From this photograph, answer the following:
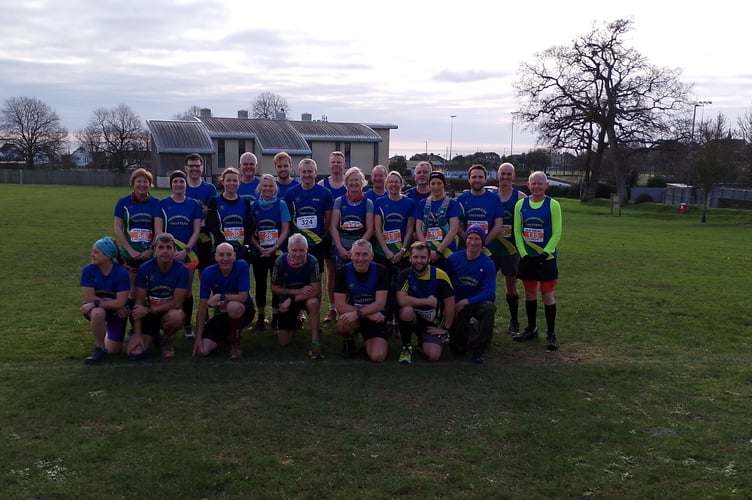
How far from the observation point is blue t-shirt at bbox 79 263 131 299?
5.65 meters

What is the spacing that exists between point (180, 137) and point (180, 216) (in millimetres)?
45928

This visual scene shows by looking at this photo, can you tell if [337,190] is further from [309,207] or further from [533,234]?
[533,234]

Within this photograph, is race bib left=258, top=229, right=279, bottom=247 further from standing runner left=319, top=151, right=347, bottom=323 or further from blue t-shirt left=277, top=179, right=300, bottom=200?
standing runner left=319, top=151, right=347, bottom=323

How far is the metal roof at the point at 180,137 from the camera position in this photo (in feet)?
157

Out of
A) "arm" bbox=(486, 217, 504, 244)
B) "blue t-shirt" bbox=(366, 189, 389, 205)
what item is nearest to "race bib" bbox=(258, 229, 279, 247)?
"blue t-shirt" bbox=(366, 189, 389, 205)

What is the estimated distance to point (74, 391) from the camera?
4.84m

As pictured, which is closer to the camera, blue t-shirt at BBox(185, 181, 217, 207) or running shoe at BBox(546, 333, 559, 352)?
running shoe at BBox(546, 333, 559, 352)

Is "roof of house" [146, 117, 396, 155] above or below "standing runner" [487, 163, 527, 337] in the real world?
above

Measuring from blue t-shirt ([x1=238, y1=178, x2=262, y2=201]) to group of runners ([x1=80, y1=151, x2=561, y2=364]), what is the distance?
14mm

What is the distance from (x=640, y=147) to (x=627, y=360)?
3877 cm

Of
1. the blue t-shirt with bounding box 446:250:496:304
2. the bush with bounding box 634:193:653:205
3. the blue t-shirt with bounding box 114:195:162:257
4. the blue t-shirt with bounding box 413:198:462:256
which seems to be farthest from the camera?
the bush with bounding box 634:193:653:205

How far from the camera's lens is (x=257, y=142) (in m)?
51.4

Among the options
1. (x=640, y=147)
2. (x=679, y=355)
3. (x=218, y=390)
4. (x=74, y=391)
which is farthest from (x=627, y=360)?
(x=640, y=147)

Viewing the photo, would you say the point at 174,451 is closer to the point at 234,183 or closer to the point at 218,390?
the point at 218,390
